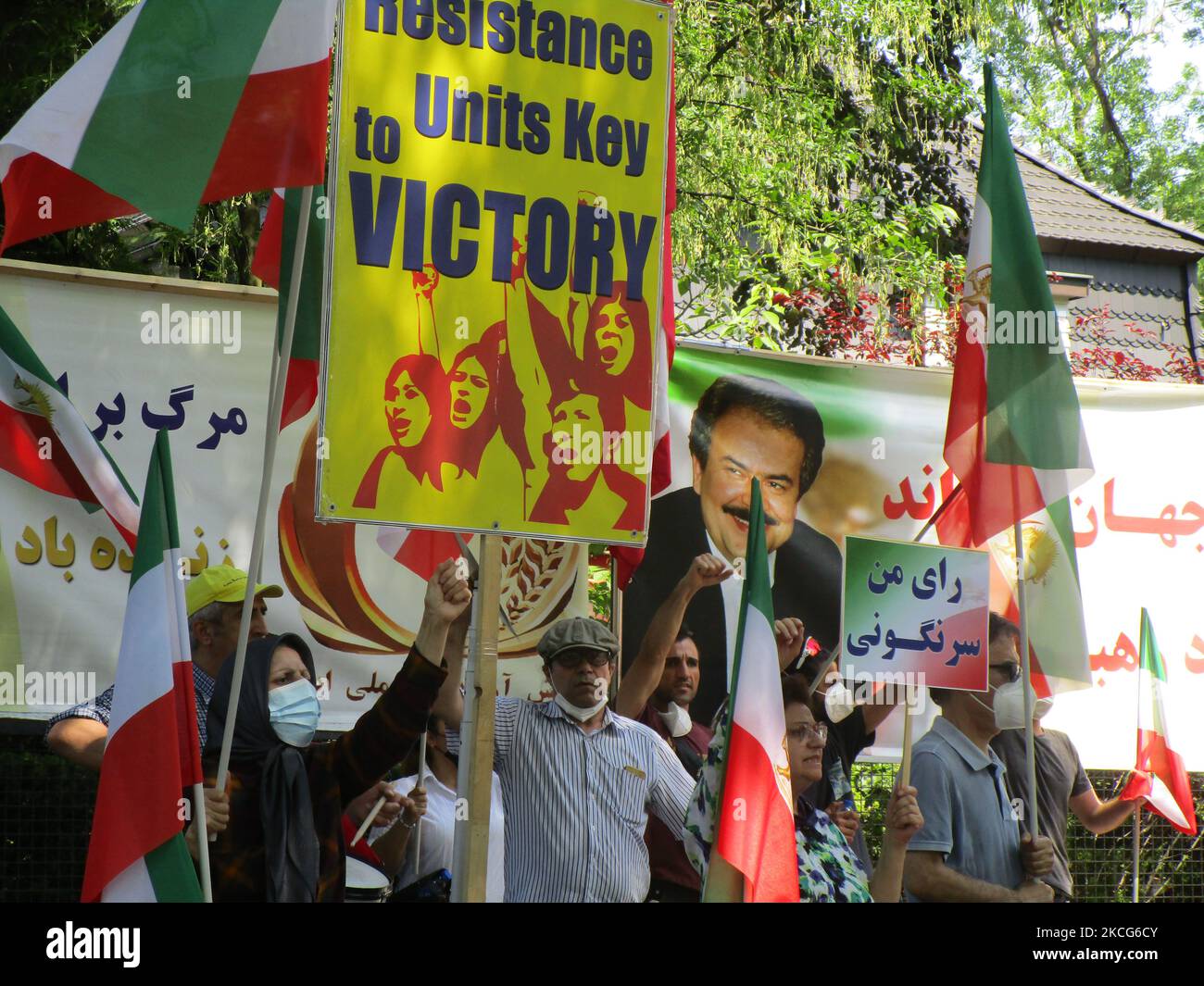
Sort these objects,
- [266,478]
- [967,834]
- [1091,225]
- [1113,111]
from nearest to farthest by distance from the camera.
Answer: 1. [266,478]
2. [967,834]
3. [1091,225]
4. [1113,111]

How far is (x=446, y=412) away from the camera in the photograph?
431 cm

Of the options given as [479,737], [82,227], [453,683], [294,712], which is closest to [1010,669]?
[453,683]

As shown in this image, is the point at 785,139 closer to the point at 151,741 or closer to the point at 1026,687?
the point at 1026,687

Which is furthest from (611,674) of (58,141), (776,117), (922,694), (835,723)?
(776,117)

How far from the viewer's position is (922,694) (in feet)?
21.5

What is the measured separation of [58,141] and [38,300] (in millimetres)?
2016

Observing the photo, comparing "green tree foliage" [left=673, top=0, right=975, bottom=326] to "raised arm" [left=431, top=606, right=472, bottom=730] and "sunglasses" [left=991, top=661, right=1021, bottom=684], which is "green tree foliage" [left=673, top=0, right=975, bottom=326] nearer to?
"sunglasses" [left=991, top=661, right=1021, bottom=684]

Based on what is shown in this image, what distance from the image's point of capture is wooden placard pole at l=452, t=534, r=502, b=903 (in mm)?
4297

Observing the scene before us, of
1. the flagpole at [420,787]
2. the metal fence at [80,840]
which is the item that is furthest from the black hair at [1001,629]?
the flagpole at [420,787]

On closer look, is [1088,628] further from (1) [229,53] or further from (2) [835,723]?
(1) [229,53]

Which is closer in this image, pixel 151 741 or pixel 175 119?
pixel 151 741

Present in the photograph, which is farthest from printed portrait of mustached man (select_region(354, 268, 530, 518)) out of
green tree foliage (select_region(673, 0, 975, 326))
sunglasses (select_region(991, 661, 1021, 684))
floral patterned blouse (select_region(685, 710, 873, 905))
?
green tree foliage (select_region(673, 0, 975, 326))

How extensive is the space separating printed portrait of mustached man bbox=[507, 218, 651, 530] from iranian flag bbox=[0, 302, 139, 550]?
143 centimetres

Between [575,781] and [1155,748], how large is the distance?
→ 2754 millimetres
